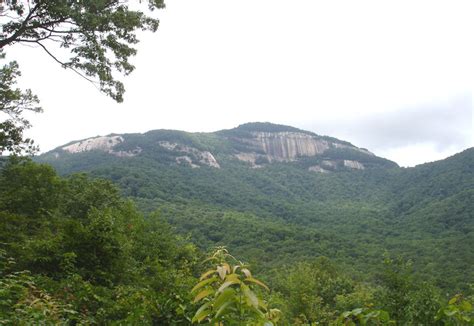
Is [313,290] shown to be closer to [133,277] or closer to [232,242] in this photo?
[133,277]

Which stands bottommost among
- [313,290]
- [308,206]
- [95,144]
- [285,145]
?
[313,290]

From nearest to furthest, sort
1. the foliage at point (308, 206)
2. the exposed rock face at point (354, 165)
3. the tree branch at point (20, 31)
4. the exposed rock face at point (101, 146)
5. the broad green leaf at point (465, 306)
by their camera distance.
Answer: the broad green leaf at point (465, 306) < the tree branch at point (20, 31) < the foliage at point (308, 206) < the exposed rock face at point (101, 146) < the exposed rock face at point (354, 165)

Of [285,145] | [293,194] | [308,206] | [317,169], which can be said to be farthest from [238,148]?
[308,206]

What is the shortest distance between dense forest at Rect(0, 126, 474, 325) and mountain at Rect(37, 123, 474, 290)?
0.56m

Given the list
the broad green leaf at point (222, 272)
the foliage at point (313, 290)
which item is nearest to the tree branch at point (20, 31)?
the broad green leaf at point (222, 272)

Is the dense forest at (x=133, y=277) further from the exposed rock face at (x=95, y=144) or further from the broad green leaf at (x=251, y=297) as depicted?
the exposed rock face at (x=95, y=144)

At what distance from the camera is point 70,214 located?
23266mm

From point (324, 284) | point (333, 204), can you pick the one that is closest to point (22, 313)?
point (324, 284)

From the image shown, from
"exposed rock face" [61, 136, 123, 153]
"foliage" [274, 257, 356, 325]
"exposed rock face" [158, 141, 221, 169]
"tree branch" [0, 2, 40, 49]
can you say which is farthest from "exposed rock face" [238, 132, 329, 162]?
"tree branch" [0, 2, 40, 49]

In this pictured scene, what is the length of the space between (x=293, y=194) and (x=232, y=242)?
218 ft

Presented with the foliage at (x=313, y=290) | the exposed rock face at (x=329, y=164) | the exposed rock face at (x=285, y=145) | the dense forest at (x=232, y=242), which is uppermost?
the exposed rock face at (x=285, y=145)

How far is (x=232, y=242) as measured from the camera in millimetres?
65812

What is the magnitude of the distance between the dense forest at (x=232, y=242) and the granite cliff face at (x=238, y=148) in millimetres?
2874

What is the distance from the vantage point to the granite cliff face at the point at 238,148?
136 m
